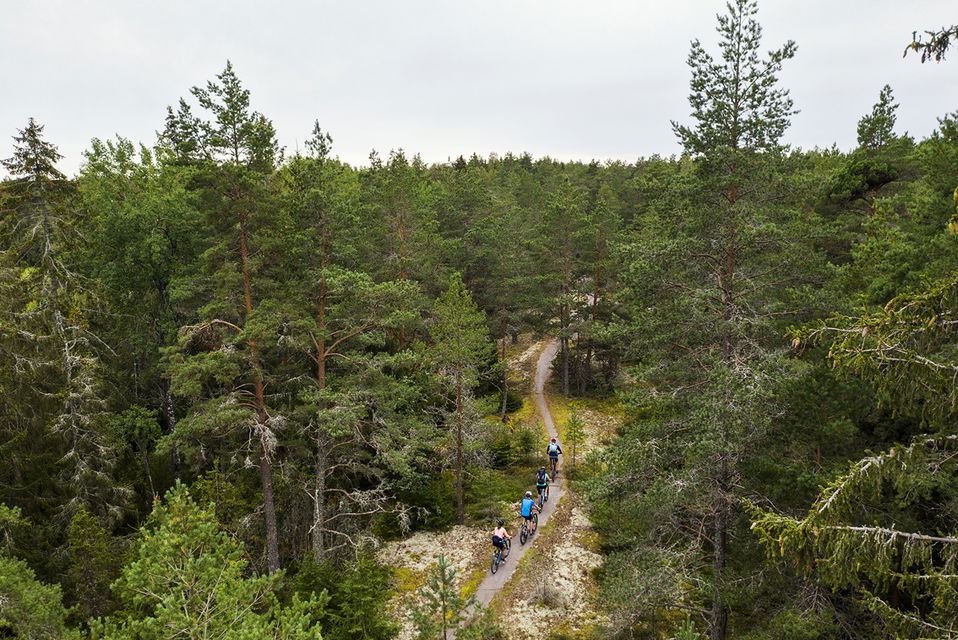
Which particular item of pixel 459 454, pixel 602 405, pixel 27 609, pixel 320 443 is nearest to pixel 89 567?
pixel 27 609

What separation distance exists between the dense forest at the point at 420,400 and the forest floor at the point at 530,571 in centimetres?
68

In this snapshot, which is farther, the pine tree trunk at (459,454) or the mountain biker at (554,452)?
the mountain biker at (554,452)

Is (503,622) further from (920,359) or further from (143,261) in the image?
(143,261)

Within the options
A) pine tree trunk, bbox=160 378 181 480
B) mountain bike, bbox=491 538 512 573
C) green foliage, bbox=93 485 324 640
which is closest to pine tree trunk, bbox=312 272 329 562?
mountain bike, bbox=491 538 512 573

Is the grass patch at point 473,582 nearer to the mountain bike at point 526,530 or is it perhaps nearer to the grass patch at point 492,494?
the mountain bike at point 526,530

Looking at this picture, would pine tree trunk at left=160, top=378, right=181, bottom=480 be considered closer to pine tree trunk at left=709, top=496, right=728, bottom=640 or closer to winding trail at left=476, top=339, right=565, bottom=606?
winding trail at left=476, top=339, right=565, bottom=606

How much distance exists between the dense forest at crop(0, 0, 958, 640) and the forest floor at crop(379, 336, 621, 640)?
68cm

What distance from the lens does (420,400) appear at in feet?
72.6

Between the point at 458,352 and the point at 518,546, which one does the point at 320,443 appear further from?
the point at 518,546

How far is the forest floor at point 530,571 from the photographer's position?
15141 millimetres

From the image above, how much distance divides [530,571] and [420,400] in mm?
8487

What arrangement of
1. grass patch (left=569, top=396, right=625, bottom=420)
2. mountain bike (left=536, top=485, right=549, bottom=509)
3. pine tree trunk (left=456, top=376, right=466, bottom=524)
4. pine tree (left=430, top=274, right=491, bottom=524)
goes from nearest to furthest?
pine tree (left=430, top=274, right=491, bottom=524), pine tree trunk (left=456, top=376, right=466, bottom=524), mountain bike (left=536, top=485, right=549, bottom=509), grass patch (left=569, top=396, right=625, bottom=420)

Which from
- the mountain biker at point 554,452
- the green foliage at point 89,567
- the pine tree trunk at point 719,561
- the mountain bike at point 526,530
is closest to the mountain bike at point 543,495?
the mountain bike at point 526,530

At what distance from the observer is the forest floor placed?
49.7 feet
